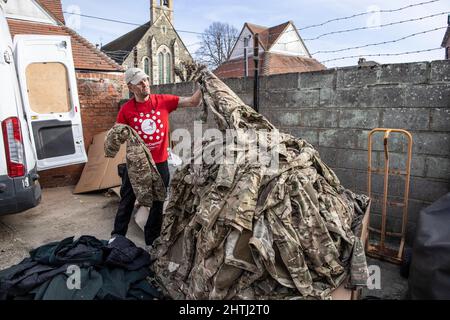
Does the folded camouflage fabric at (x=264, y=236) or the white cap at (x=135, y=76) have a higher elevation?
the white cap at (x=135, y=76)

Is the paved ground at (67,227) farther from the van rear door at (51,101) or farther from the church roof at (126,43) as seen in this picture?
the church roof at (126,43)

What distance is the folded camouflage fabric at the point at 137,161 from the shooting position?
266 cm

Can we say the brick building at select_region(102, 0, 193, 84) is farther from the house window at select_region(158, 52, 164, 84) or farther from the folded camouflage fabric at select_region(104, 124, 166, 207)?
the folded camouflage fabric at select_region(104, 124, 166, 207)

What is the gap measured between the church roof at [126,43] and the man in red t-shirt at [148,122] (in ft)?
83.1

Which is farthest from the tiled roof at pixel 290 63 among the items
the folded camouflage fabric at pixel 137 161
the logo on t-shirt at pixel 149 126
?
the folded camouflage fabric at pixel 137 161

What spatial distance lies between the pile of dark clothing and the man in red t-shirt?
0.60 m

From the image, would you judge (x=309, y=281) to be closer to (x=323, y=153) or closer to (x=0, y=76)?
(x=323, y=153)

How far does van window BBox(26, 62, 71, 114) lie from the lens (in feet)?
12.8

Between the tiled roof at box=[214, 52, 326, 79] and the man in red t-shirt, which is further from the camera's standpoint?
the tiled roof at box=[214, 52, 326, 79]

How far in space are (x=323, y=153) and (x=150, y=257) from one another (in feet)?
6.67

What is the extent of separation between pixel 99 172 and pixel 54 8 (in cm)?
1023

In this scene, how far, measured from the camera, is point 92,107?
225 inches

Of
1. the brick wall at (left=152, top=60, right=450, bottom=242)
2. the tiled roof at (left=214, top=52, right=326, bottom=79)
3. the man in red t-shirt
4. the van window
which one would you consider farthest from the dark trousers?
the tiled roof at (left=214, top=52, right=326, bottom=79)

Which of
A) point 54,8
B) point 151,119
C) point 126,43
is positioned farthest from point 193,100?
point 126,43
